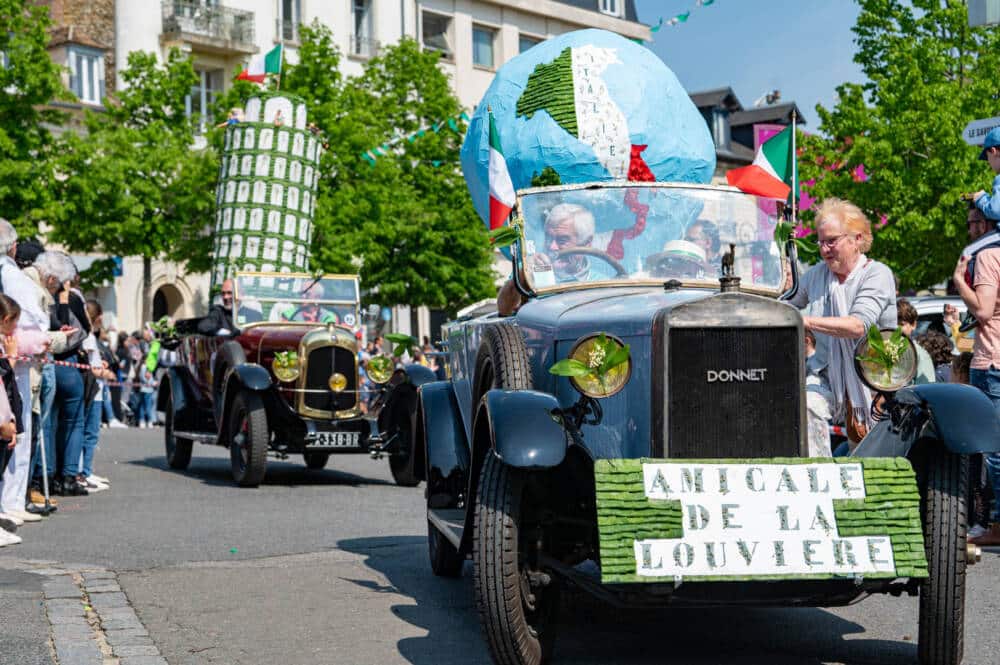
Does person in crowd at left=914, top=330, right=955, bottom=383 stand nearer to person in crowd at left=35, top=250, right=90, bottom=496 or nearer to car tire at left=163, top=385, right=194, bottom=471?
person in crowd at left=35, top=250, right=90, bottom=496

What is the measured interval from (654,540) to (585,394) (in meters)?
0.75

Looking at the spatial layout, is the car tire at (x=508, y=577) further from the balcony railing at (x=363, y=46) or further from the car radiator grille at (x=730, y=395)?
the balcony railing at (x=363, y=46)

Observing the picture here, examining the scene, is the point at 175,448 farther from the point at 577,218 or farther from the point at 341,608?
the point at 577,218

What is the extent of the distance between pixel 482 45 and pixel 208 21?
1222 cm

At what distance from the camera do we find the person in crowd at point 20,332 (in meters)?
9.77

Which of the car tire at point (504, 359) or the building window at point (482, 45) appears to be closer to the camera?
the car tire at point (504, 359)

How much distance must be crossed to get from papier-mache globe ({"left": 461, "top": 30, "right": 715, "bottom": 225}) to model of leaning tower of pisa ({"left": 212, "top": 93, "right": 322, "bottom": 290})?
749 centimetres

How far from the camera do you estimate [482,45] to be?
51.4 meters

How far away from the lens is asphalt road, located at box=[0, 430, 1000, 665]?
5.75 m

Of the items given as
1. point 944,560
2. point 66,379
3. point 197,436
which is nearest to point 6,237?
point 66,379

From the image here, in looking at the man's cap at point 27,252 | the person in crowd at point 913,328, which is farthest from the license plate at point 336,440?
the person in crowd at point 913,328

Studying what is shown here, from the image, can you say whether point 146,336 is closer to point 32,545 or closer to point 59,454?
point 59,454

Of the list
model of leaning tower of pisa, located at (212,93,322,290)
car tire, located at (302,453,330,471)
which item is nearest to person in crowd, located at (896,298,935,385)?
car tire, located at (302,453,330,471)

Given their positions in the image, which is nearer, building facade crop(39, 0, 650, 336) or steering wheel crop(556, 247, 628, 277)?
steering wheel crop(556, 247, 628, 277)
